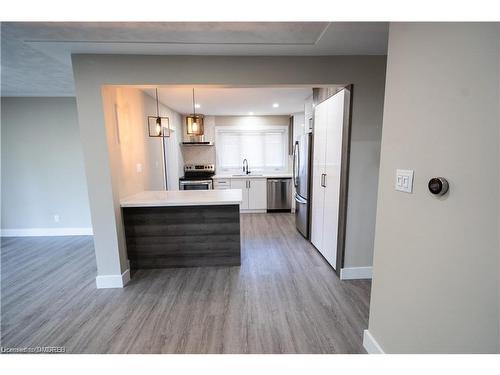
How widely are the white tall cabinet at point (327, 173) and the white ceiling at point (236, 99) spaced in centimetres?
88

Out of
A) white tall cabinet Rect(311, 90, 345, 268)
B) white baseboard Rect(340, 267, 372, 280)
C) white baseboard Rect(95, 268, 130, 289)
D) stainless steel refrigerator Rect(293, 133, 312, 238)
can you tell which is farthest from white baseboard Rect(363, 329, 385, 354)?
white baseboard Rect(95, 268, 130, 289)

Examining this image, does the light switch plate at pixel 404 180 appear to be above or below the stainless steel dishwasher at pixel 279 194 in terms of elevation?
above

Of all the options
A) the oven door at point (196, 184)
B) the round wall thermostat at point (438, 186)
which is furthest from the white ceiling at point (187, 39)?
Answer: the oven door at point (196, 184)

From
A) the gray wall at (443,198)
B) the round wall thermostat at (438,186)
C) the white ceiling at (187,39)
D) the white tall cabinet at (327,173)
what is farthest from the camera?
the white tall cabinet at (327,173)

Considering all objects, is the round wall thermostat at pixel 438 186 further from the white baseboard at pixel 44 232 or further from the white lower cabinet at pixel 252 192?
the white baseboard at pixel 44 232

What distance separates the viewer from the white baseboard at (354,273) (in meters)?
2.42

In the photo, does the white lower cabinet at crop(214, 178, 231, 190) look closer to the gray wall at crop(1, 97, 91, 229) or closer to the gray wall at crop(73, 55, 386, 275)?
the gray wall at crop(1, 97, 91, 229)

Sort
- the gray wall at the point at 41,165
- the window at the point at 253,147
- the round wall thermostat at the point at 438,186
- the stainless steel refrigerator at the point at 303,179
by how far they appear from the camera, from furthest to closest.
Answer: the window at the point at 253,147 < the gray wall at the point at 41,165 < the stainless steel refrigerator at the point at 303,179 < the round wall thermostat at the point at 438,186

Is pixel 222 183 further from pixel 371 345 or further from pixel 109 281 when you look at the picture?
pixel 371 345

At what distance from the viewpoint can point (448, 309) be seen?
956 millimetres

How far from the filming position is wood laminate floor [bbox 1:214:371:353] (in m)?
1.62

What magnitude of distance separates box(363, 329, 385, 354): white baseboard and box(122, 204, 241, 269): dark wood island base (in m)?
1.60

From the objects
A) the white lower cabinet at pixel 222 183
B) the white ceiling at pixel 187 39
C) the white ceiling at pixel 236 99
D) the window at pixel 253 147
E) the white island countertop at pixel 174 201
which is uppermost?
the white ceiling at pixel 236 99
